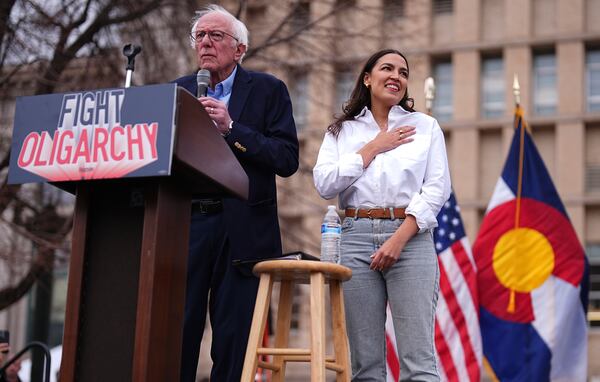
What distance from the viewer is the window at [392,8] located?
1197 centimetres

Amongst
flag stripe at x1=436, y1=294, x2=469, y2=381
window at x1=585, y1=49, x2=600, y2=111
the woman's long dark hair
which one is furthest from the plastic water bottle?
window at x1=585, y1=49, x2=600, y2=111

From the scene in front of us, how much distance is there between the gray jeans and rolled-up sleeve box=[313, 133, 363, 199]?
0.18 metres

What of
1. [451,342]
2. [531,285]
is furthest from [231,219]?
[531,285]

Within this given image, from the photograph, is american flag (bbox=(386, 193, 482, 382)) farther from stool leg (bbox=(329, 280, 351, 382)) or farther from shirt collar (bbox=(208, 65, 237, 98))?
shirt collar (bbox=(208, 65, 237, 98))

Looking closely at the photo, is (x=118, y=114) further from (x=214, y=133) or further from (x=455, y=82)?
(x=455, y=82)

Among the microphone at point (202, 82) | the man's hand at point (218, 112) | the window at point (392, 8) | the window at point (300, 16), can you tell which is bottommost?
the man's hand at point (218, 112)

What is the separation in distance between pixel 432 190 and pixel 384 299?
525 millimetres

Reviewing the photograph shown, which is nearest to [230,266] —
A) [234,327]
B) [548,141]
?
[234,327]

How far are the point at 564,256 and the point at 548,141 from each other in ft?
63.5

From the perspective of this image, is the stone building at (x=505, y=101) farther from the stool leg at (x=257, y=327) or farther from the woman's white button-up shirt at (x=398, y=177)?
the stool leg at (x=257, y=327)

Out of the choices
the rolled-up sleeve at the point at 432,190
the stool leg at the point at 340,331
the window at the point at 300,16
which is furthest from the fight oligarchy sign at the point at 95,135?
the window at the point at 300,16

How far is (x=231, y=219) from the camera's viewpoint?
4.17 m

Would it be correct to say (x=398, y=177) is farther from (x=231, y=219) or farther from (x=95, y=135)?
(x=95, y=135)

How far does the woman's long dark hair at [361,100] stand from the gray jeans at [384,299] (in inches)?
21.8
